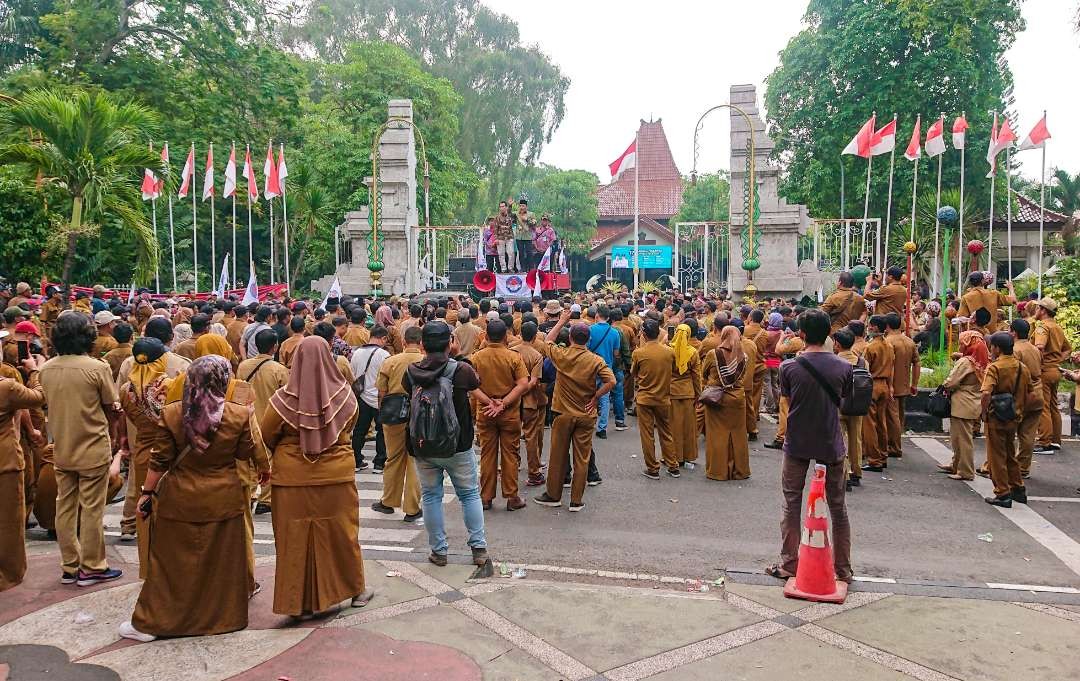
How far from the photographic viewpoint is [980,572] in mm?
6223

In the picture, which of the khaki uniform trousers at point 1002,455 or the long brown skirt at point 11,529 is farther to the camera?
the khaki uniform trousers at point 1002,455

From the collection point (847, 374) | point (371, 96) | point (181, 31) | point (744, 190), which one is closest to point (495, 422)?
point (847, 374)

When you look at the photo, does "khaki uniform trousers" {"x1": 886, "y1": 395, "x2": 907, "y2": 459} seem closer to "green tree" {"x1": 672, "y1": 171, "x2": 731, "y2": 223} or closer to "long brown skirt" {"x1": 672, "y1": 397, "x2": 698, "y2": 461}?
"long brown skirt" {"x1": 672, "y1": 397, "x2": 698, "y2": 461}

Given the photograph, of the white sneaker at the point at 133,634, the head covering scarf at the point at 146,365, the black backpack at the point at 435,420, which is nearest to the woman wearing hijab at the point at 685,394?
the black backpack at the point at 435,420

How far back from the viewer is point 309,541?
16.0 feet

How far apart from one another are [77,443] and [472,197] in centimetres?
3965

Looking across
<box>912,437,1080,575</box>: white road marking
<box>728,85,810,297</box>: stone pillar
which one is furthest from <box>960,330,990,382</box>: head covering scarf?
<box>728,85,810,297</box>: stone pillar

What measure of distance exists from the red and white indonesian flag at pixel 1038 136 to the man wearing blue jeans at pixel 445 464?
13286 millimetres

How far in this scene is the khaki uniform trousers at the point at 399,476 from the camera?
728 centimetres

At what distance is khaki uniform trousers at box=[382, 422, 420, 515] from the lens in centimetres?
728

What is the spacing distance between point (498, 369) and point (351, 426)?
2.50m

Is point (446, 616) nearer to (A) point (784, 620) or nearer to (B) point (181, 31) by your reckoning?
(A) point (784, 620)

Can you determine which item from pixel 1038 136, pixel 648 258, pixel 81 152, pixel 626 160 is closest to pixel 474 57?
pixel 648 258

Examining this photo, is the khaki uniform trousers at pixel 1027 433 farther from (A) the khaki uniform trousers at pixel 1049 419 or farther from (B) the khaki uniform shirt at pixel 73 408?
(B) the khaki uniform shirt at pixel 73 408
